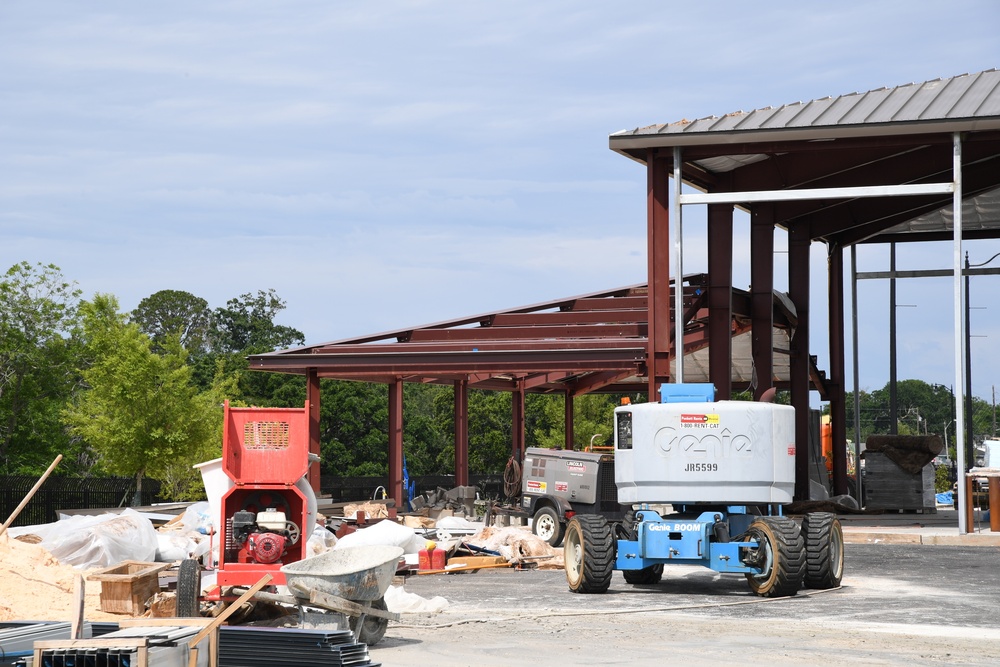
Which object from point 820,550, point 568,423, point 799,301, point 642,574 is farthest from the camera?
point 568,423

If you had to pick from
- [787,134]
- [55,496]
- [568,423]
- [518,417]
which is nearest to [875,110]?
[787,134]

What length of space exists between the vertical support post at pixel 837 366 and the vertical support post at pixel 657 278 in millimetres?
12474

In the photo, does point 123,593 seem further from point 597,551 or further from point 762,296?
point 762,296

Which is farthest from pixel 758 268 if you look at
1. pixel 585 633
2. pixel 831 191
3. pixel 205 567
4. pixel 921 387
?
pixel 921 387

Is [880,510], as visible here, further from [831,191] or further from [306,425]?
[306,425]

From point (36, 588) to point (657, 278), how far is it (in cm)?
1468

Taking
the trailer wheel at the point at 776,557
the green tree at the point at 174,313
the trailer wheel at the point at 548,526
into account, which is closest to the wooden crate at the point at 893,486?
the trailer wheel at the point at 548,526

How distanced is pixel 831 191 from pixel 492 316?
954cm

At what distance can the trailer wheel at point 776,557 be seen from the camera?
15.6m

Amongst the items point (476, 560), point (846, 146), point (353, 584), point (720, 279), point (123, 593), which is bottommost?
point (476, 560)

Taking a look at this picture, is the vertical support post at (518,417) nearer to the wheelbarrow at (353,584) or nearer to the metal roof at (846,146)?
the metal roof at (846,146)

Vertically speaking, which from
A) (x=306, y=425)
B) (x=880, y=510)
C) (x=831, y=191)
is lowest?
(x=880, y=510)

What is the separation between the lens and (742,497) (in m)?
16.4

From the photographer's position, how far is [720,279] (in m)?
28.8
